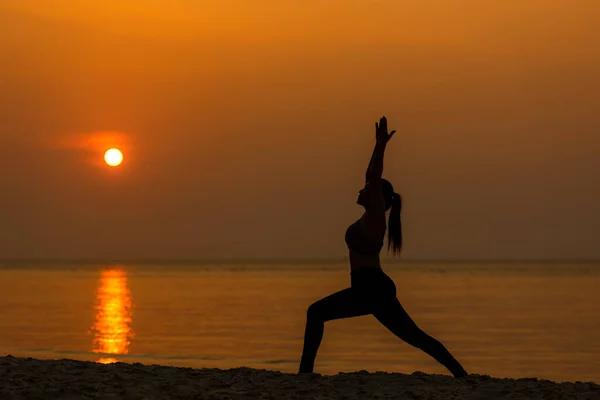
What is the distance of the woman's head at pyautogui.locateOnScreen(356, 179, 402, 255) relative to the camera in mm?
9953

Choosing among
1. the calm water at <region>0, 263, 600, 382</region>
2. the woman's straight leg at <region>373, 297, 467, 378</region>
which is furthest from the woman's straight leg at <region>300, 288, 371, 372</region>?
the calm water at <region>0, 263, 600, 382</region>

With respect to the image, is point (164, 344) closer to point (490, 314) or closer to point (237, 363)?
point (237, 363)

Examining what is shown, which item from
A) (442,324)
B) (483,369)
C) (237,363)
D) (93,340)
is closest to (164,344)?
(93,340)

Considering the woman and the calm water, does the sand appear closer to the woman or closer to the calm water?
the woman

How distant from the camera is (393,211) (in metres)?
10.2

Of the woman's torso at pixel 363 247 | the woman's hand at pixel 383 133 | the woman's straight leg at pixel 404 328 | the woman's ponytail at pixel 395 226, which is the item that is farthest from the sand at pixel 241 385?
the woman's hand at pixel 383 133

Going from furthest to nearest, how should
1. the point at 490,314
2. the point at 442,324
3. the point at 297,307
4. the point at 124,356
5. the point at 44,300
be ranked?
the point at 44,300 → the point at 297,307 → the point at 490,314 → the point at 442,324 → the point at 124,356

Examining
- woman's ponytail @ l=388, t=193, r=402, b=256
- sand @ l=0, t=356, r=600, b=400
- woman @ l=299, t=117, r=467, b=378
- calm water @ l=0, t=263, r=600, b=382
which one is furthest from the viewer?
calm water @ l=0, t=263, r=600, b=382

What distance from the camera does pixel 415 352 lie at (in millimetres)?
27469

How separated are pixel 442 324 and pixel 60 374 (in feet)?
97.7

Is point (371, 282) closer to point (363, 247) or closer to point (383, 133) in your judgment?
point (363, 247)

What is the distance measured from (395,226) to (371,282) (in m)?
0.61

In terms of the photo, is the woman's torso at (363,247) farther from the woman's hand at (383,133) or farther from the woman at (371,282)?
the woman's hand at (383,133)

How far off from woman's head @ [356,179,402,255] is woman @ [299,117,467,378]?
0.5 inches
